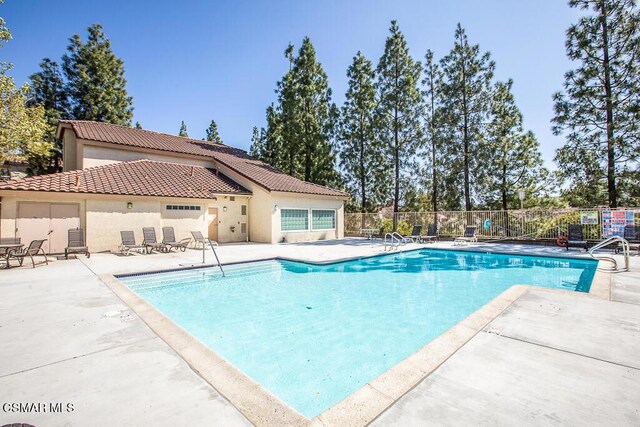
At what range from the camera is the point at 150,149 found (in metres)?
19.6

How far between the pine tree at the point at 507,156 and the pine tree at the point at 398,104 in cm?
545

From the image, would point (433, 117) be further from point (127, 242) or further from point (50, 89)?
point (50, 89)

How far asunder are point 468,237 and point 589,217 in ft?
19.0

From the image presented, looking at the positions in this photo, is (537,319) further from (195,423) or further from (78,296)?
(78,296)

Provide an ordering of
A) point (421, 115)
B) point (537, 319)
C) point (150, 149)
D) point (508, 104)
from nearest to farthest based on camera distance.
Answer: point (537, 319), point (150, 149), point (508, 104), point (421, 115)

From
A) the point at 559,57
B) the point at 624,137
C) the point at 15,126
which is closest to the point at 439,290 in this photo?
the point at 624,137

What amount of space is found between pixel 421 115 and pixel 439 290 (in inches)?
791

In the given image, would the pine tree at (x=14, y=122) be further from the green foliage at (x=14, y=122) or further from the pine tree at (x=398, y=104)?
the pine tree at (x=398, y=104)

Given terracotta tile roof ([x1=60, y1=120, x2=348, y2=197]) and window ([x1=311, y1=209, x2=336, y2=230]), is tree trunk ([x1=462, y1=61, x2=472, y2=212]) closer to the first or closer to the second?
terracotta tile roof ([x1=60, y1=120, x2=348, y2=197])

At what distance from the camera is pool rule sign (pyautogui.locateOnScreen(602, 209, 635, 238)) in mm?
13945

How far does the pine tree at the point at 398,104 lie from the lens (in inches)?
956

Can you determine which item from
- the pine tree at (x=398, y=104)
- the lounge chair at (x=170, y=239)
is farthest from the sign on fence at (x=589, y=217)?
the lounge chair at (x=170, y=239)

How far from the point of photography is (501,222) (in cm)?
1873

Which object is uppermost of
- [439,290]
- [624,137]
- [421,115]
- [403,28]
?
[403,28]
